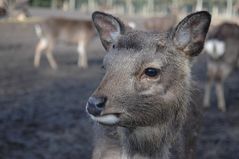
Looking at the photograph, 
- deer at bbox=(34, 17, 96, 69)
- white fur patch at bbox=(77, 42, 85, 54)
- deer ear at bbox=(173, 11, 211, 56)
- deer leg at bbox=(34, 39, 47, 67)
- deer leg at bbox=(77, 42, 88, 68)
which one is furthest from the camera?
white fur patch at bbox=(77, 42, 85, 54)

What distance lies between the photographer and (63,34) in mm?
18203

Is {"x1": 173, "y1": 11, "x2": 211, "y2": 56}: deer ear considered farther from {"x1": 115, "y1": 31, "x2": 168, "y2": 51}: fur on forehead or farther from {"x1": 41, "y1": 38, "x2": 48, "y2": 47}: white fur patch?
{"x1": 41, "y1": 38, "x2": 48, "y2": 47}: white fur patch

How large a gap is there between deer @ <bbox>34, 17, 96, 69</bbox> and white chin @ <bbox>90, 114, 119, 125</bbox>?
1389 cm

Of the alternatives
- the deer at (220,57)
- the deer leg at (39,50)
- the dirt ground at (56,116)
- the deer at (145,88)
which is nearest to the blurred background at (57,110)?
the dirt ground at (56,116)

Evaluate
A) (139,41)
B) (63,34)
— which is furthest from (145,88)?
(63,34)

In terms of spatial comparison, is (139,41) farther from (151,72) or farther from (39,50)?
(39,50)

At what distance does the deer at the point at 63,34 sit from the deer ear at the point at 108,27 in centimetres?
1289

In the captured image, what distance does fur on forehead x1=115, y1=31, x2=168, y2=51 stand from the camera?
12.0 feet

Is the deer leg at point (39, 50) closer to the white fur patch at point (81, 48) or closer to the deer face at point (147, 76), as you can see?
the white fur patch at point (81, 48)

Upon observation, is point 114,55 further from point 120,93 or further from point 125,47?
point 120,93

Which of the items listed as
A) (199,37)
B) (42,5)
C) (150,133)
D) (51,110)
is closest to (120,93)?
(150,133)

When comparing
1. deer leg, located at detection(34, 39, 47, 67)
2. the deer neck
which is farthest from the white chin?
deer leg, located at detection(34, 39, 47, 67)

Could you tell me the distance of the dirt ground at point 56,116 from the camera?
7.65 metres

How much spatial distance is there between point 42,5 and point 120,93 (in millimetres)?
50746
